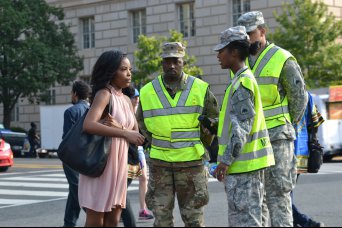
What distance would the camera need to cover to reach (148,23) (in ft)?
131

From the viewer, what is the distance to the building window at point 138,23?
40.5 metres

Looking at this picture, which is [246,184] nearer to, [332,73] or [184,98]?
[184,98]

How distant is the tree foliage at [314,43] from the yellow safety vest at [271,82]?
23626 millimetres

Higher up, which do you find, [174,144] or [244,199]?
[174,144]

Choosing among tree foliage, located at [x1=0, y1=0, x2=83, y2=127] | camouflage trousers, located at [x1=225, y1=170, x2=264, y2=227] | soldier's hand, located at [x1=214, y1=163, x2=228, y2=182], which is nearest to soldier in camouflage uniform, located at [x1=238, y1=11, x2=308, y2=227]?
camouflage trousers, located at [x1=225, y1=170, x2=264, y2=227]

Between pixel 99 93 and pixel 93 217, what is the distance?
3.09 ft

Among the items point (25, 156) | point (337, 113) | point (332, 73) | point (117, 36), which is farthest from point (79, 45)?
point (337, 113)

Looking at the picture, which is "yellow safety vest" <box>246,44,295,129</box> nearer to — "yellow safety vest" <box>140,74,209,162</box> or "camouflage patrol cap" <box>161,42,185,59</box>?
"yellow safety vest" <box>140,74,209,162</box>

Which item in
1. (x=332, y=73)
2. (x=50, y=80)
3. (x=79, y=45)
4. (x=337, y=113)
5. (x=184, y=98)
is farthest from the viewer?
(x=79, y=45)

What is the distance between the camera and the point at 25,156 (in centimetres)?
3544

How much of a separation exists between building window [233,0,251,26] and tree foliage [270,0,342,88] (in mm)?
5256

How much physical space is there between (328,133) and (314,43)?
6.17 m

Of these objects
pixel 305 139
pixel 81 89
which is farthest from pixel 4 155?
pixel 305 139

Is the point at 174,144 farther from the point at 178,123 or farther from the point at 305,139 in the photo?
the point at 305,139
